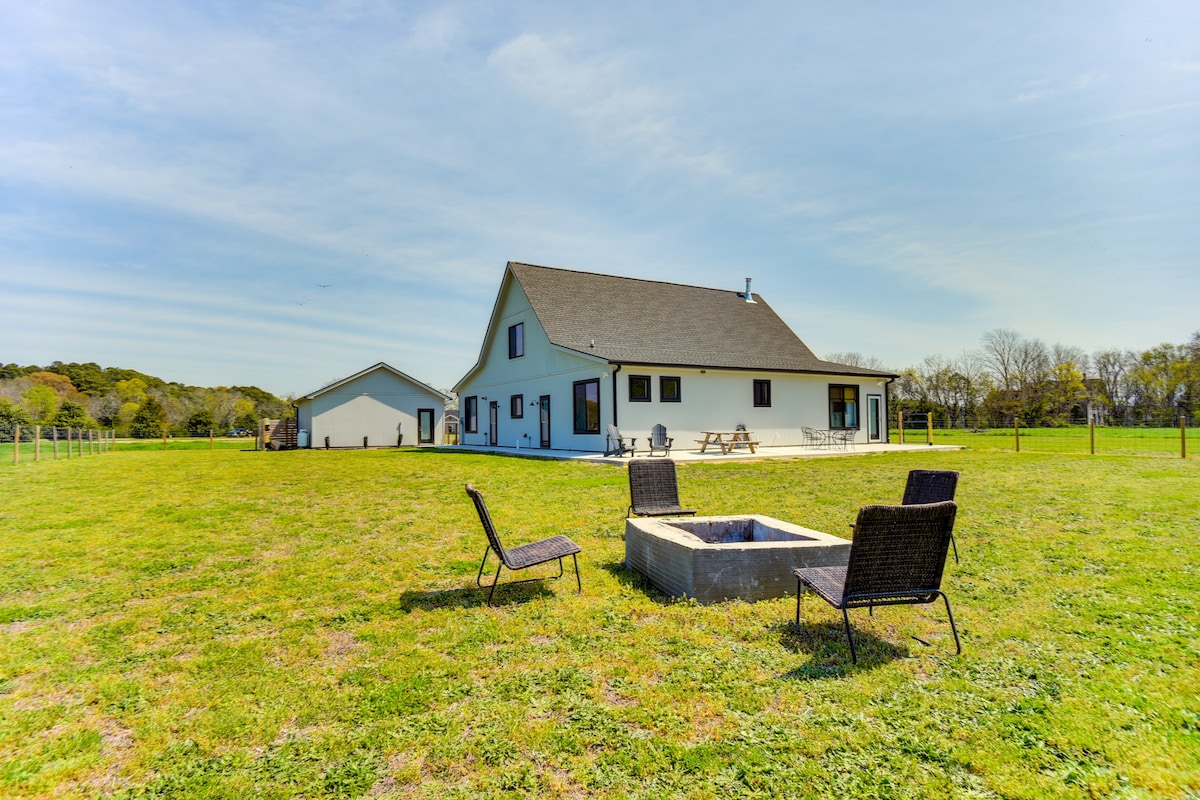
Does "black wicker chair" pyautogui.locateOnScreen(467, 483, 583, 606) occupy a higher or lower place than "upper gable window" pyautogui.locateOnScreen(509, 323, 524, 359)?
lower

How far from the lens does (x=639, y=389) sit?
753 inches

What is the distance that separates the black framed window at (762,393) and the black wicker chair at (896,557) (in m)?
18.5

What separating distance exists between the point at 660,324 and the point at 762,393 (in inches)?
194

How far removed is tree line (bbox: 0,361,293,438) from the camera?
41.4 m

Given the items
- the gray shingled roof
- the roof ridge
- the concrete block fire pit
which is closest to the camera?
the concrete block fire pit

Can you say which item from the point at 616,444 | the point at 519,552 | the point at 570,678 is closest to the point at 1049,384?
the point at 616,444

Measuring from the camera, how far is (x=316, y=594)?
4.96 metres

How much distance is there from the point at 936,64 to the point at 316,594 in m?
12.9

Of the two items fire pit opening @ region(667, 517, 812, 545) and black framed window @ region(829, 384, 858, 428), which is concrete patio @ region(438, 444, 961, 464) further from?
fire pit opening @ region(667, 517, 812, 545)

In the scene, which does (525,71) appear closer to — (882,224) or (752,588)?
(752,588)

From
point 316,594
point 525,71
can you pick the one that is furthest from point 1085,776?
point 525,71

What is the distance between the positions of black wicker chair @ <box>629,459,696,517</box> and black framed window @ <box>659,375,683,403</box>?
12.8 metres

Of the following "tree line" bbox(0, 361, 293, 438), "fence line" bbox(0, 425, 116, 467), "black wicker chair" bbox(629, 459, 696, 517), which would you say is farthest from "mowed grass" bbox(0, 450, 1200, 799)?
"tree line" bbox(0, 361, 293, 438)

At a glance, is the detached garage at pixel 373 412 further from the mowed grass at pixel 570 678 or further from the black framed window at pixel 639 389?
the mowed grass at pixel 570 678
